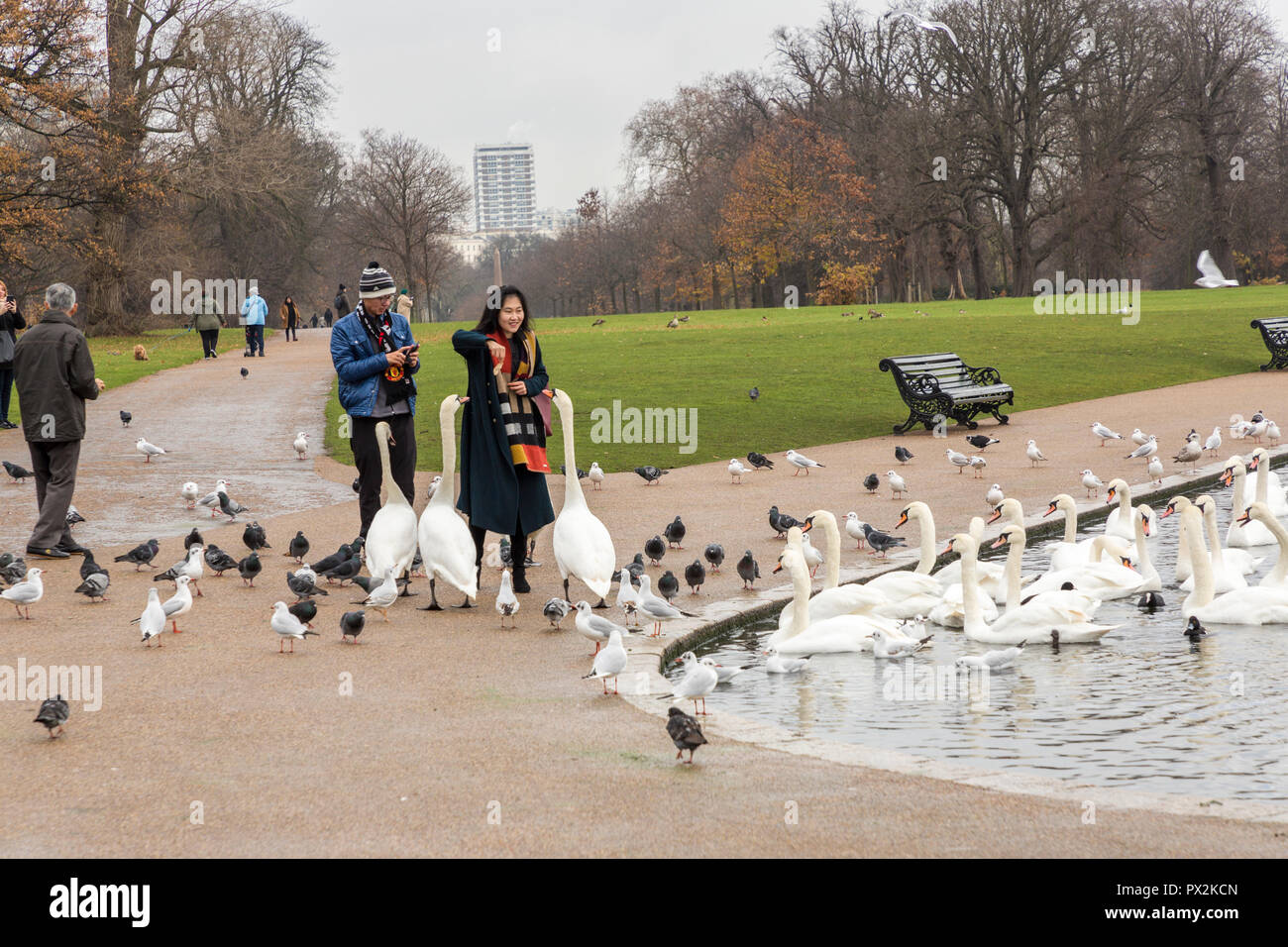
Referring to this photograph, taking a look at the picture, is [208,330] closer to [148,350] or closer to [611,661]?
[148,350]

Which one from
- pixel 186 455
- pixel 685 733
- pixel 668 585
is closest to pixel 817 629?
pixel 668 585

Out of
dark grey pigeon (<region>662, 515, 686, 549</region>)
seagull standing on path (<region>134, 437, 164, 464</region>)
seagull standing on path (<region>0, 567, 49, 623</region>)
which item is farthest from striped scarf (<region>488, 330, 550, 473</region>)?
seagull standing on path (<region>134, 437, 164, 464</region>)

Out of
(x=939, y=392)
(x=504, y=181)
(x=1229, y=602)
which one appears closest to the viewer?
(x=1229, y=602)

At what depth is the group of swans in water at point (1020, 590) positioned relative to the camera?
829cm

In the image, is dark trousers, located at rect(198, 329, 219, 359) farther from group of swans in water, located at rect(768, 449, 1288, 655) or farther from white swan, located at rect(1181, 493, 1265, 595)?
white swan, located at rect(1181, 493, 1265, 595)

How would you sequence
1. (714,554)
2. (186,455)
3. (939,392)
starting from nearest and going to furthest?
(714,554), (186,455), (939,392)

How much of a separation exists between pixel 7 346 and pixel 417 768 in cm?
1630

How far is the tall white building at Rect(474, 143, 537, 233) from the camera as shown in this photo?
17012 centimetres

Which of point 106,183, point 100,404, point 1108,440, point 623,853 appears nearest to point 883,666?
point 623,853

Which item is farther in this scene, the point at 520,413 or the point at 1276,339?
the point at 1276,339

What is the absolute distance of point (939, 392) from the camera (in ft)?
65.9

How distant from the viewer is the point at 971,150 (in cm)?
5994

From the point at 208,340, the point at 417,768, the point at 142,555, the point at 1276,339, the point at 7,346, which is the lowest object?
the point at 417,768

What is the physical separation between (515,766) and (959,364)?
17426 millimetres
